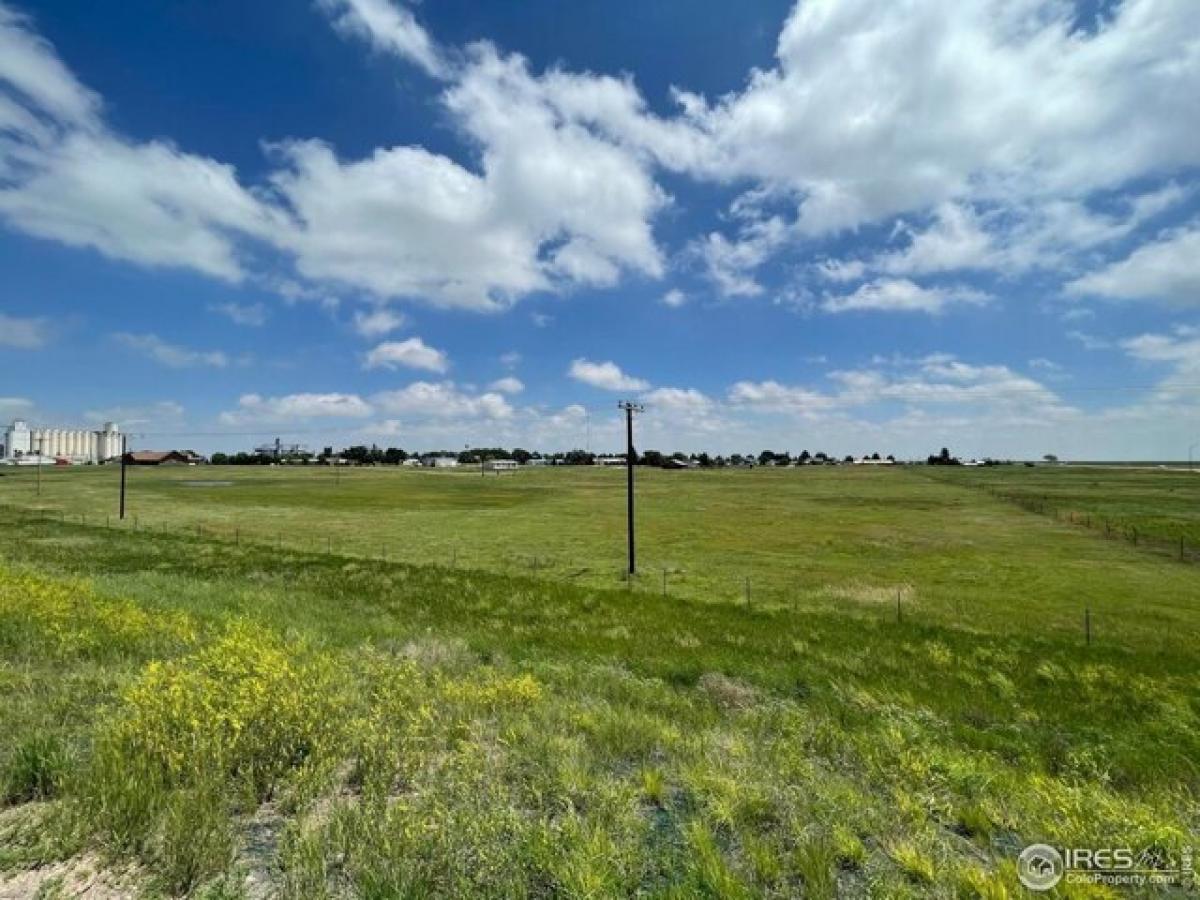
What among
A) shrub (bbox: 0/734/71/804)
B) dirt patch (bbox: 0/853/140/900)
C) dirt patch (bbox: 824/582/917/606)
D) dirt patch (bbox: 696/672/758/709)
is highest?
shrub (bbox: 0/734/71/804)

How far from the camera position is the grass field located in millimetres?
5250

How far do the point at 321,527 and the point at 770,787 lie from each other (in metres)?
63.8

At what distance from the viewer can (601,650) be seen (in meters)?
19.2

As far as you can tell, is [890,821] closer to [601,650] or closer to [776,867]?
[776,867]

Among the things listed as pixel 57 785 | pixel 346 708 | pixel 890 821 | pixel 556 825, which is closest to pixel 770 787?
pixel 890 821

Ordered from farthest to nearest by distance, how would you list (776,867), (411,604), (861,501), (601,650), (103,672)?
(861,501), (411,604), (601,650), (103,672), (776,867)

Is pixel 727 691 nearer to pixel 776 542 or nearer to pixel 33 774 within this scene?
pixel 33 774

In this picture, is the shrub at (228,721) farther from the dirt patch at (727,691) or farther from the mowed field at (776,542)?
the mowed field at (776,542)

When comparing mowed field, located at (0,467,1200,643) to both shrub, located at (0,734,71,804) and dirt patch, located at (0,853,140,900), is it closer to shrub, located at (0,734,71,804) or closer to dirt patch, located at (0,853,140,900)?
shrub, located at (0,734,71,804)

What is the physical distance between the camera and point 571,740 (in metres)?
7.86

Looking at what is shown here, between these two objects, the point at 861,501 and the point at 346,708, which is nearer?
the point at 346,708

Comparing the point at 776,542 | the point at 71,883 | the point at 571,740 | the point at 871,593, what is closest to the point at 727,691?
the point at 571,740

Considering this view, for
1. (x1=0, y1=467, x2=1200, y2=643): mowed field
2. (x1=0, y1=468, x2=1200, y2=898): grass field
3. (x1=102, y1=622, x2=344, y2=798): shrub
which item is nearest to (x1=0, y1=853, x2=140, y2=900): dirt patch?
(x1=0, y1=468, x2=1200, y2=898): grass field

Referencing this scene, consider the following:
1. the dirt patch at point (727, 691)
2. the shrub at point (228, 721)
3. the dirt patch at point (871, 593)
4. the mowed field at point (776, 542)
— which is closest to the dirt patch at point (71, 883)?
the shrub at point (228, 721)
